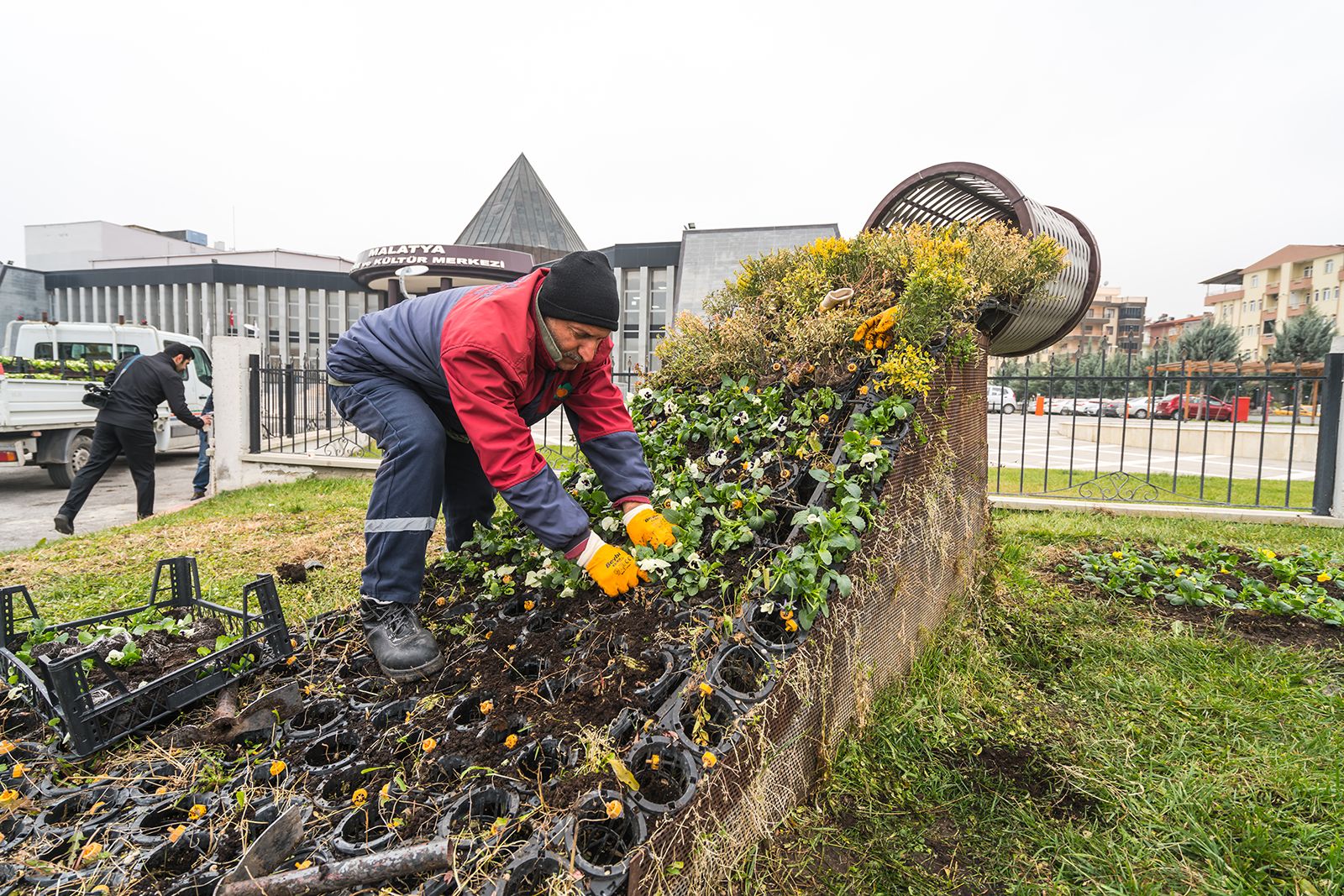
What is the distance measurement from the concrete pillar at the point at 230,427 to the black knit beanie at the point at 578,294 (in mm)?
7184

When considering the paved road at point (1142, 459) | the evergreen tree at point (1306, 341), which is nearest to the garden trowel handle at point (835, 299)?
the paved road at point (1142, 459)

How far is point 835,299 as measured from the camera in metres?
3.05

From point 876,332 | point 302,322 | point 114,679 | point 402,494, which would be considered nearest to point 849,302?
point 876,332

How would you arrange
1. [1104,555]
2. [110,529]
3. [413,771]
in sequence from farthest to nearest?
[110,529], [1104,555], [413,771]

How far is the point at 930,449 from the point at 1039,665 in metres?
1.02

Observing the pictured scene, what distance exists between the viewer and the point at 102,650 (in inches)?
85.7

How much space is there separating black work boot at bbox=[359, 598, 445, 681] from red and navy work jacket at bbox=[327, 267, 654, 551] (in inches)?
21.5

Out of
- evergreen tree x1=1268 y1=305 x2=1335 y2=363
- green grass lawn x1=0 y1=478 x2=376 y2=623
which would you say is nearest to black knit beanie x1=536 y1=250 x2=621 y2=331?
green grass lawn x1=0 y1=478 x2=376 y2=623

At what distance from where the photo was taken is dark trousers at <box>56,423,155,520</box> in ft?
18.8

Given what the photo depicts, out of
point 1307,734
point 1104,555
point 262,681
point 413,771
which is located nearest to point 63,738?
point 262,681

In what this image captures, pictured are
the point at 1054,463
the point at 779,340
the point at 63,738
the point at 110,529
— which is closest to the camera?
the point at 63,738

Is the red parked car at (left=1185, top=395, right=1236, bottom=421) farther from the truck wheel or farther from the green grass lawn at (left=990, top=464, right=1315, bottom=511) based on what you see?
the truck wheel

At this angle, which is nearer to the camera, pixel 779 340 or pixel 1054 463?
pixel 779 340

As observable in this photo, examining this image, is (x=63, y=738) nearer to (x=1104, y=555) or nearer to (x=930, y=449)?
(x=930, y=449)
